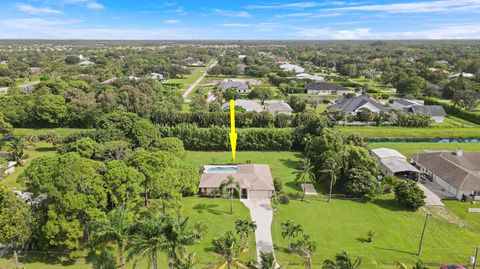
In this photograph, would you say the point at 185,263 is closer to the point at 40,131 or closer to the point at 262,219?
the point at 262,219

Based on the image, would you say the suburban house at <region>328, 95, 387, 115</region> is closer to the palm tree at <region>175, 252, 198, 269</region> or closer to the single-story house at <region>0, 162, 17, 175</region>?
the single-story house at <region>0, 162, 17, 175</region>

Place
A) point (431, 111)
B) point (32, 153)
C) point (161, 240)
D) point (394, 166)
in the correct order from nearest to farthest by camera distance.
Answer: point (161, 240) → point (394, 166) → point (32, 153) → point (431, 111)

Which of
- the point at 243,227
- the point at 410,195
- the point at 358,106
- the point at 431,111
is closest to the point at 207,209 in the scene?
the point at 243,227

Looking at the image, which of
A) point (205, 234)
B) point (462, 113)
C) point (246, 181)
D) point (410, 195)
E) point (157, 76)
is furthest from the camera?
point (157, 76)

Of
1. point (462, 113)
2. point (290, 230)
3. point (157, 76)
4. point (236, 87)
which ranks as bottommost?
point (290, 230)

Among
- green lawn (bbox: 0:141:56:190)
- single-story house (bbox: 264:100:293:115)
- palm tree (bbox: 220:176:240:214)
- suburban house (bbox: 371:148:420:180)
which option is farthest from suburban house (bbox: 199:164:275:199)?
single-story house (bbox: 264:100:293:115)

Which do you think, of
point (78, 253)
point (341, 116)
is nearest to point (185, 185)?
point (78, 253)

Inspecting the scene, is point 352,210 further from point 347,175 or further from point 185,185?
point 185,185
